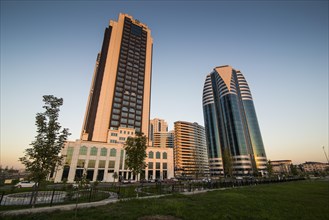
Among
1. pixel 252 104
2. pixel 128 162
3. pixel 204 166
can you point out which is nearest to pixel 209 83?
pixel 252 104

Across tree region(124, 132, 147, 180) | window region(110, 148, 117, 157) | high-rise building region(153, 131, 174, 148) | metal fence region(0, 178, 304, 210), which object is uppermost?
high-rise building region(153, 131, 174, 148)

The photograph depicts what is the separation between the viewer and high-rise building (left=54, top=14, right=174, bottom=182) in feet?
196

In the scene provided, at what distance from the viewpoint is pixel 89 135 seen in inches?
2923

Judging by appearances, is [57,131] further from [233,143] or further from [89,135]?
[233,143]

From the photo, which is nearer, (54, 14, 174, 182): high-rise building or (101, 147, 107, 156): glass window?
(54, 14, 174, 182): high-rise building

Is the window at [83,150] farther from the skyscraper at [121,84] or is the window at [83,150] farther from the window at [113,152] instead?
the skyscraper at [121,84]

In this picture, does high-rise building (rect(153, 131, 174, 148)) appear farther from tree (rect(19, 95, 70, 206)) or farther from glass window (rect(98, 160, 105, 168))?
tree (rect(19, 95, 70, 206))

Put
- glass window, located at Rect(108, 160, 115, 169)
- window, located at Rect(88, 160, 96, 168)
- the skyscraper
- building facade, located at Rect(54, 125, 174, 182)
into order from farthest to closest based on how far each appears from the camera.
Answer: the skyscraper, glass window, located at Rect(108, 160, 115, 169), window, located at Rect(88, 160, 96, 168), building facade, located at Rect(54, 125, 174, 182)

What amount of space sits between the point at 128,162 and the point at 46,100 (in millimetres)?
12954

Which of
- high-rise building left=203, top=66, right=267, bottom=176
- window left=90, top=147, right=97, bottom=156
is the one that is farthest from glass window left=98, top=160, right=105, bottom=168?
high-rise building left=203, top=66, right=267, bottom=176

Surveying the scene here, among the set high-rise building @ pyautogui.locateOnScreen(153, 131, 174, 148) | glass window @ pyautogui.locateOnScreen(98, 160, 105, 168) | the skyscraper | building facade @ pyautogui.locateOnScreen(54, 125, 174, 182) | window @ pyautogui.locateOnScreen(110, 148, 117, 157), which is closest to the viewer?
building facade @ pyautogui.locateOnScreen(54, 125, 174, 182)

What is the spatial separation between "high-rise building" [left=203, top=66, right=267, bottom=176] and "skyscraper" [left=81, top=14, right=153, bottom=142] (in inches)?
2968

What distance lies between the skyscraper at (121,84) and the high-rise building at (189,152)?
7388 cm

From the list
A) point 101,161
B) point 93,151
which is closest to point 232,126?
point 101,161
